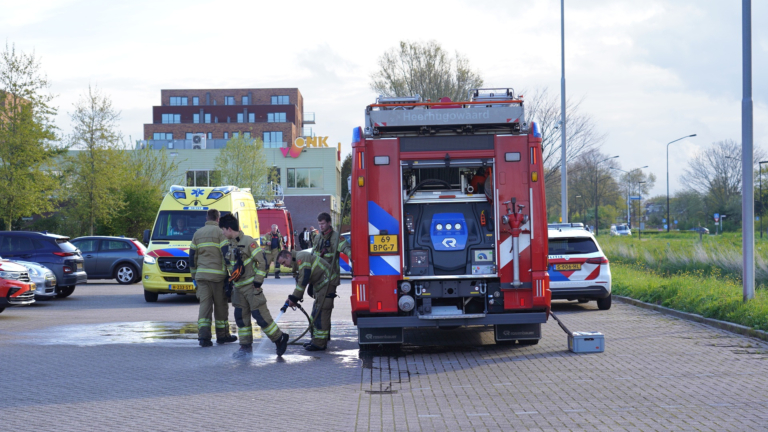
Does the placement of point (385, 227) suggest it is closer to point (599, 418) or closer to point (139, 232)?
point (599, 418)

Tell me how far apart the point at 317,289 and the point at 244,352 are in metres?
1.30

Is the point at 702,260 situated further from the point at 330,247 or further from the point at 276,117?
the point at 276,117

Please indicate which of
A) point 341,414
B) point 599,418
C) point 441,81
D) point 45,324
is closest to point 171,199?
point 45,324

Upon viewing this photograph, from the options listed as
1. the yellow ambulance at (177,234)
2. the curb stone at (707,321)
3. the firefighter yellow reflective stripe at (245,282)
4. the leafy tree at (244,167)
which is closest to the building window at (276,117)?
the leafy tree at (244,167)

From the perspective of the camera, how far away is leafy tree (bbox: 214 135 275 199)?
52.3 metres

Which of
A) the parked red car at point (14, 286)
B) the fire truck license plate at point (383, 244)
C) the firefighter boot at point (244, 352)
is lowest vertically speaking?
the firefighter boot at point (244, 352)

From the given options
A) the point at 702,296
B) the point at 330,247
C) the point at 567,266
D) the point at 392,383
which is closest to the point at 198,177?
the point at 567,266

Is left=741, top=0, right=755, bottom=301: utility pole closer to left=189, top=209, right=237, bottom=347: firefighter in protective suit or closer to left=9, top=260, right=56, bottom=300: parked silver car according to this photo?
left=189, top=209, right=237, bottom=347: firefighter in protective suit

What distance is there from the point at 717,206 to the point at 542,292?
204 feet

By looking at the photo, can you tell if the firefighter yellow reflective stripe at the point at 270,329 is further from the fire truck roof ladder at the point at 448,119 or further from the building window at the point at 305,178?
the building window at the point at 305,178

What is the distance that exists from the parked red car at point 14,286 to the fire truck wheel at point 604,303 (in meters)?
11.1

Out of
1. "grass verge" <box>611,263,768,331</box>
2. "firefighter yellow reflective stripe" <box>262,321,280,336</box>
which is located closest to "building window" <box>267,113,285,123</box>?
"grass verge" <box>611,263,768,331</box>

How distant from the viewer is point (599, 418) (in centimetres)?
616

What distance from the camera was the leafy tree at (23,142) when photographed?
1137 inches
